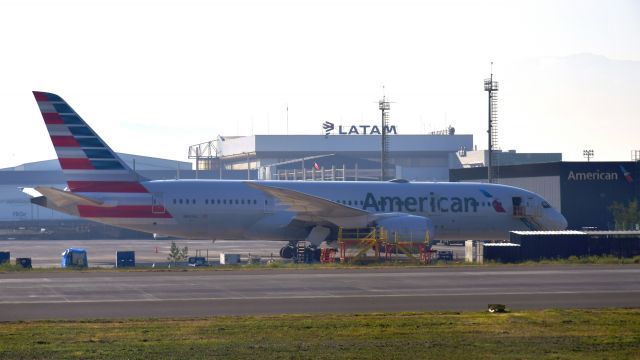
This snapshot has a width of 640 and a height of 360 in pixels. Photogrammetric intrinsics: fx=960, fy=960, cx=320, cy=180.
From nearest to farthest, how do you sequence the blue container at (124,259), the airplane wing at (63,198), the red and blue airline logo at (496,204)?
the airplane wing at (63,198) → the blue container at (124,259) → the red and blue airline logo at (496,204)

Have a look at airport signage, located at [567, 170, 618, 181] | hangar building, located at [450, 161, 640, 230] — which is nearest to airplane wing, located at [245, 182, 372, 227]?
hangar building, located at [450, 161, 640, 230]

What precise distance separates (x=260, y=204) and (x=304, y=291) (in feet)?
71.2

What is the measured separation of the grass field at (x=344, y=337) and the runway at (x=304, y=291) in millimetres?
2319

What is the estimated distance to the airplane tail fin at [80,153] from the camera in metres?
51.5

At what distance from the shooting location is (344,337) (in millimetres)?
21750

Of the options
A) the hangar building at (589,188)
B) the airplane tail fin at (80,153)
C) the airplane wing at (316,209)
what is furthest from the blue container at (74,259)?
the hangar building at (589,188)

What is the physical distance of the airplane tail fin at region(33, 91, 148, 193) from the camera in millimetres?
51500

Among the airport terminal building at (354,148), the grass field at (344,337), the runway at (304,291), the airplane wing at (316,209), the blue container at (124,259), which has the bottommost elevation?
the grass field at (344,337)

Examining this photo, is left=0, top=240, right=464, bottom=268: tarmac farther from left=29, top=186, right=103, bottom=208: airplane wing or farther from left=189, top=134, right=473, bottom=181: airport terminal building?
left=189, top=134, right=473, bottom=181: airport terminal building

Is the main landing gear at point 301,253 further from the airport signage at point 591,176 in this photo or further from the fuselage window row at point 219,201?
the airport signage at point 591,176

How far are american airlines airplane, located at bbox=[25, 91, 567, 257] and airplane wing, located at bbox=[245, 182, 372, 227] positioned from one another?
0.06 meters

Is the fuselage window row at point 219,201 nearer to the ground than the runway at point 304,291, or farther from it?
farther from it

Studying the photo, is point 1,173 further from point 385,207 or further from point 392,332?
point 392,332

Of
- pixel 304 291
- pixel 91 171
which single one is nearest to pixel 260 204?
pixel 91 171
